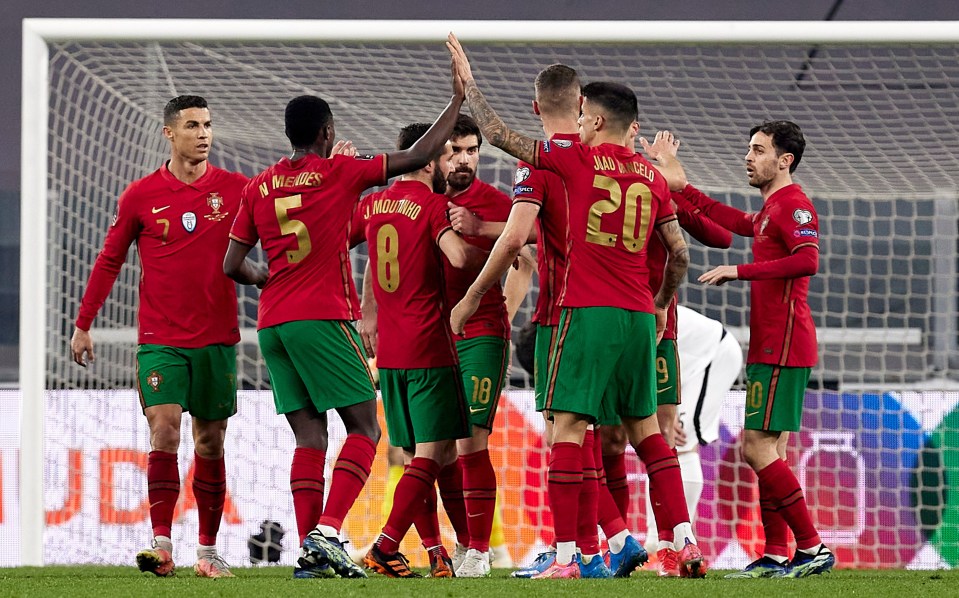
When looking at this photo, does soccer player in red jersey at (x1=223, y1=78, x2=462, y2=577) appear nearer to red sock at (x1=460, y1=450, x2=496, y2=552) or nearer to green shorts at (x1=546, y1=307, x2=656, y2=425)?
red sock at (x1=460, y1=450, x2=496, y2=552)

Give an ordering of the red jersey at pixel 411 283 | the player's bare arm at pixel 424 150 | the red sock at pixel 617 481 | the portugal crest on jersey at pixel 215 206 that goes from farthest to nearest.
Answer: the red sock at pixel 617 481
the portugal crest on jersey at pixel 215 206
the red jersey at pixel 411 283
the player's bare arm at pixel 424 150

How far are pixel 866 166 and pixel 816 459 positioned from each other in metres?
1.85

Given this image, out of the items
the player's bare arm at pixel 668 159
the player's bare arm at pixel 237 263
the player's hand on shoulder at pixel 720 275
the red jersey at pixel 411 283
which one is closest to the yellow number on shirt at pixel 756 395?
the player's hand on shoulder at pixel 720 275

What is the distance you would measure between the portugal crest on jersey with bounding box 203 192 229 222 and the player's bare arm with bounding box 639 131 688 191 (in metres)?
1.87

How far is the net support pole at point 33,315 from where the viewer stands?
6.34m

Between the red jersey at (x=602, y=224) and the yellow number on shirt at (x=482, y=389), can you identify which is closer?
the red jersey at (x=602, y=224)

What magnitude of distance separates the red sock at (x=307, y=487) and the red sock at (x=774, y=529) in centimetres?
190

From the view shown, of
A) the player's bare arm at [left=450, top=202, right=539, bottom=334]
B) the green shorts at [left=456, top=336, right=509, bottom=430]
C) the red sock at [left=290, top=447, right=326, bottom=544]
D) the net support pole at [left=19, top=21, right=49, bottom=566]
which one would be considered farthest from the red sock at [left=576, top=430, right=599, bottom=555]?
the net support pole at [left=19, top=21, right=49, bottom=566]

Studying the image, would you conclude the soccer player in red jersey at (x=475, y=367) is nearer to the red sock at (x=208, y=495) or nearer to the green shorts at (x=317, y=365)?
the green shorts at (x=317, y=365)

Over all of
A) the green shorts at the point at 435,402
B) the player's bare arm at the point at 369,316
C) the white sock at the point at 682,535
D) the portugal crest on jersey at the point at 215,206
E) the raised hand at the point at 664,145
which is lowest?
the white sock at the point at 682,535

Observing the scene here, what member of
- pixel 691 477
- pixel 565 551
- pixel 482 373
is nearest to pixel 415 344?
pixel 482 373

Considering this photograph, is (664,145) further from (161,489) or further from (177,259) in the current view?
(161,489)

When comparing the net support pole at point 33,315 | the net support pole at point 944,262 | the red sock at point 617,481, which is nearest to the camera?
the red sock at point 617,481

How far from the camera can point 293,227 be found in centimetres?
489
